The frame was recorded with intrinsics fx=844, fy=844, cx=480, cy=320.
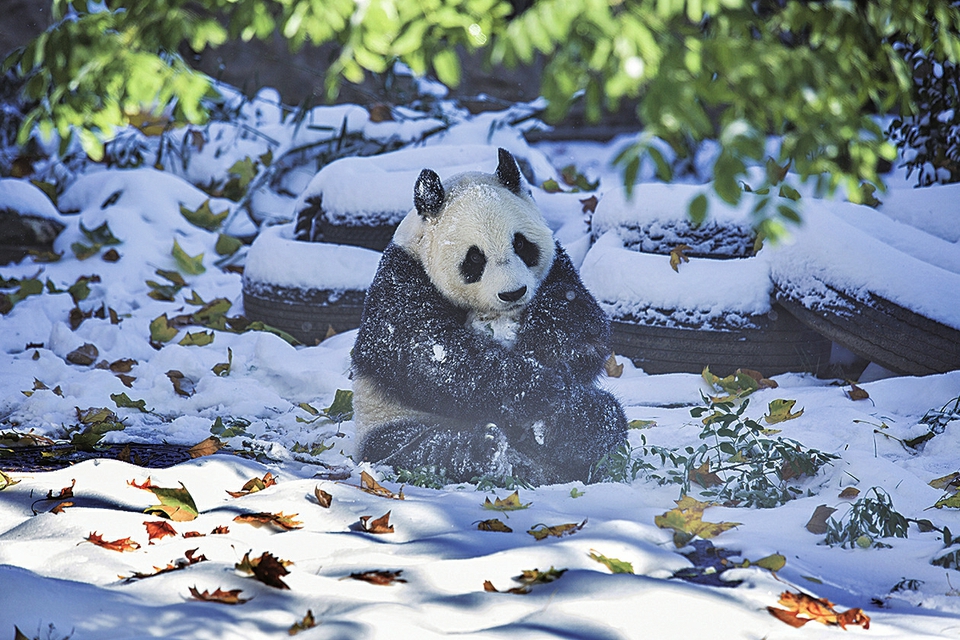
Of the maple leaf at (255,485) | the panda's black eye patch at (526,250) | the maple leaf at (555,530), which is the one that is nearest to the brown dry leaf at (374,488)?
the maple leaf at (255,485)

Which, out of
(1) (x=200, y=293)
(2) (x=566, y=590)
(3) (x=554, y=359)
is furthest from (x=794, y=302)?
(1) (x=200, y=293)

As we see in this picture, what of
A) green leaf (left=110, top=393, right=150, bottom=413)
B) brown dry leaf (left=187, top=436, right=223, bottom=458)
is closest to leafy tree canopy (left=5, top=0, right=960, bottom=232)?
brown dry leaf (left=187, top=436, right=223, bottom=458)

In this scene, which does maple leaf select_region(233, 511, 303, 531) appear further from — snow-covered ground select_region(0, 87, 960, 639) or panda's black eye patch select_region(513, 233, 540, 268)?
panda's black eye patch select_region(513, 233, 540, 268)

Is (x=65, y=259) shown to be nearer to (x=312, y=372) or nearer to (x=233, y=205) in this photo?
(x=233, y=205)

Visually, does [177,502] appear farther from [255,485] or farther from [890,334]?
[890,334]

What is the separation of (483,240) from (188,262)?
416cm

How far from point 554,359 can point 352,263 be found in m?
2.28

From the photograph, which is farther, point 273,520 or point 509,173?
point 509,173

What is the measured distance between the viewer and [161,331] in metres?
4.93

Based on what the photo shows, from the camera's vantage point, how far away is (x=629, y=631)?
5.12 feet

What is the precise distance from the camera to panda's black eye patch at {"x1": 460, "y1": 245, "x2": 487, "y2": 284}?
100 inches

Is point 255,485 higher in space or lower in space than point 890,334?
lower

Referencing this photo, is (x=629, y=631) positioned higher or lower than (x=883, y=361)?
lower

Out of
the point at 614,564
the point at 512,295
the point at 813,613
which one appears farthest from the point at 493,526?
the point at 813,613
